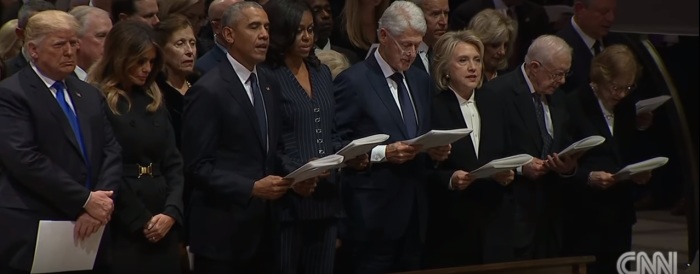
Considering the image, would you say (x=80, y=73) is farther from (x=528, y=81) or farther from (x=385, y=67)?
(x=528, y=81)

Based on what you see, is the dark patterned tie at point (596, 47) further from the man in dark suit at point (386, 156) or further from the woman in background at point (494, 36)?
the man in dark suit at point (386, 156)

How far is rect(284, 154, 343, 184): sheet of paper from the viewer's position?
454 cm

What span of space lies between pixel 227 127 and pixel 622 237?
2.40m

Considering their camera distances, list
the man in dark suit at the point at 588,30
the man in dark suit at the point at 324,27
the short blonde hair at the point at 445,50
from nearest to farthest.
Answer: the short blonde hair at the point at 445,50 < the man in dark suit at the point at 324,27 < the man in dark suit at the point at 588,30

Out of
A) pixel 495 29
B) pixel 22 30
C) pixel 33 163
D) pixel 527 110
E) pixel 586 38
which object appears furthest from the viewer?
pixel 586 38

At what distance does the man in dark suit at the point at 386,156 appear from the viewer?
17.2ft

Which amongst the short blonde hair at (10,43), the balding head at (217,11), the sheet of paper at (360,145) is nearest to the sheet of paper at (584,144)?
the sheet of paper at (360,145)

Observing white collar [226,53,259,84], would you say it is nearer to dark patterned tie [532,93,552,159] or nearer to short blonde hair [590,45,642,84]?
dark patterned tie [532,93,552,159]

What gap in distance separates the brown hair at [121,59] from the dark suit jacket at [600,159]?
2.34m

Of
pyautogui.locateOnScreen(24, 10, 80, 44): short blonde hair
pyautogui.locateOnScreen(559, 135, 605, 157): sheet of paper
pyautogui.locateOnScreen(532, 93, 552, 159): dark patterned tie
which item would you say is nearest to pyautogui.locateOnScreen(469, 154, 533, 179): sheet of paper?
pyautogui.locateOnScreen(559, 135, 605, 157): sheet of paper

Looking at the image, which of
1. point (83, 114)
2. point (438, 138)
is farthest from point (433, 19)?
point (83, 114)

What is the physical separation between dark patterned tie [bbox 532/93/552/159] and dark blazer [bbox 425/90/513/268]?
251 millimetres

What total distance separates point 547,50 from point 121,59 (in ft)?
7.18

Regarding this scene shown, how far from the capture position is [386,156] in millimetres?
5152
